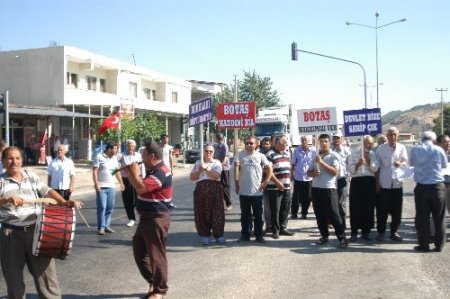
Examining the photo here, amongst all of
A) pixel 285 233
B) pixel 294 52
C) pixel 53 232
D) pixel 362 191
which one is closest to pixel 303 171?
pixel 285 233

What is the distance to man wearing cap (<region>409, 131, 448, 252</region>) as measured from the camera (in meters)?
8.01

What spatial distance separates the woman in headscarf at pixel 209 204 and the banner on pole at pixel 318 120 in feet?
7.87

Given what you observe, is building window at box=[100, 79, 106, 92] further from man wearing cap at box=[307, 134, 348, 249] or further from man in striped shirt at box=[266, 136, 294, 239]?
man wearing cap at box=[307, 134, 348, 249]

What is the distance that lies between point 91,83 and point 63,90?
4.62 metres

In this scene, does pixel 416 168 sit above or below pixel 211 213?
above

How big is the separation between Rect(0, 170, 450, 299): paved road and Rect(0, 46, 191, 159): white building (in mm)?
20024

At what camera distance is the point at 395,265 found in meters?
7.20

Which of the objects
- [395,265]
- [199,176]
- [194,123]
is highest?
[194,123]

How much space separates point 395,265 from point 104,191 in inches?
208

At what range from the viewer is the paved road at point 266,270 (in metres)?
6.09

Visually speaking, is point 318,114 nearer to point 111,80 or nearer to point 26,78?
point 26,78

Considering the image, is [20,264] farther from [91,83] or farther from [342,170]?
[91,83]

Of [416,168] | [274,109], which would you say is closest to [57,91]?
[274,109]

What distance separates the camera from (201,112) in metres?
10.4
